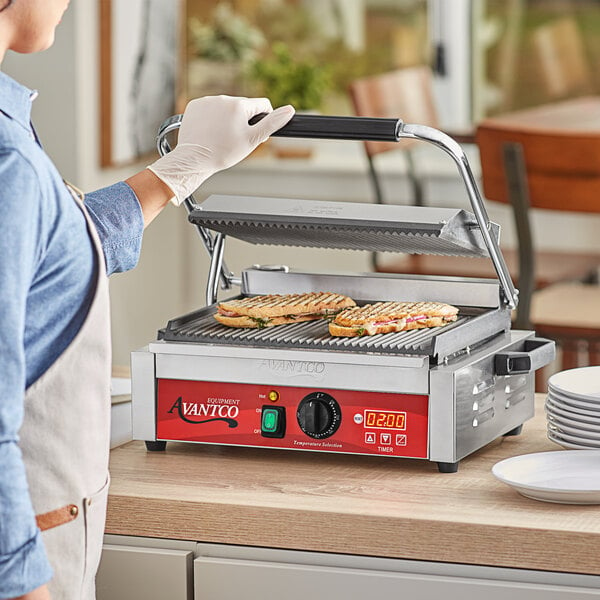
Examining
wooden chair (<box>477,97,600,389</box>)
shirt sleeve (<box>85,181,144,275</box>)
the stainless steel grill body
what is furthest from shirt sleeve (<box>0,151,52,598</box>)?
wooden chair (<box>477,97,600,389</box>)

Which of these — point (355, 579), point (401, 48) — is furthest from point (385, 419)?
point (401, 48)

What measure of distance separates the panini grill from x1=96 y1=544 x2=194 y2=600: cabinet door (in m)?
0.17

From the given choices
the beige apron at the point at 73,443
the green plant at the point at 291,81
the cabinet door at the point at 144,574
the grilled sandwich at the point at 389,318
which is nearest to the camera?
the beige apron at the point at 73,443

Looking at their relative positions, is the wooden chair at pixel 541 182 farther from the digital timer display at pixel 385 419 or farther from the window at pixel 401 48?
the window at pixel 401 48

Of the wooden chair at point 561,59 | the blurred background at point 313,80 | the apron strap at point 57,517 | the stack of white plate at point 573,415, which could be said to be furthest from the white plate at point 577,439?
the wooden chair at point 561,59

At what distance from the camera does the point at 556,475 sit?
131cm

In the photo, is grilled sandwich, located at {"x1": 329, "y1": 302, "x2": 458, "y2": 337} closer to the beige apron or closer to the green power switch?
the green power switch

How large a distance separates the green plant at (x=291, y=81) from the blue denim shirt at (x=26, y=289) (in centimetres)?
328

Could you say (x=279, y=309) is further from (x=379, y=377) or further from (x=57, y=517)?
(x=57, y=517)

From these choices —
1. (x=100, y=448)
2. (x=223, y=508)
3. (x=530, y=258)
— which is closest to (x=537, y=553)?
(x=223, y=508)

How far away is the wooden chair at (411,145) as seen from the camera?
10.3 feet

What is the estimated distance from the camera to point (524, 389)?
1508 millimetres

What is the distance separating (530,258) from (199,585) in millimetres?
1650

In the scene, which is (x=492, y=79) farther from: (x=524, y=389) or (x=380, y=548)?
(x=380, y=548)
